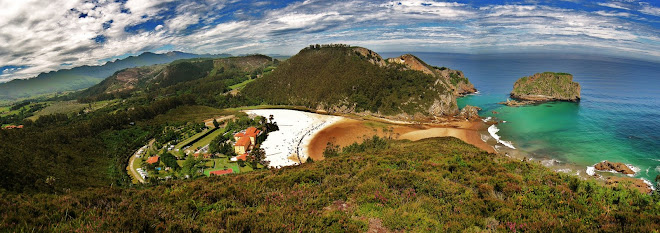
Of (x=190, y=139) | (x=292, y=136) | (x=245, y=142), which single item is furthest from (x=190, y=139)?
(x=292, y=136)

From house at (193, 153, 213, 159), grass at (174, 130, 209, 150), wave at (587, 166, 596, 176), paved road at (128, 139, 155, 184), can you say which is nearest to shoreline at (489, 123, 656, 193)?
wave at (587, 166, 596, 176)

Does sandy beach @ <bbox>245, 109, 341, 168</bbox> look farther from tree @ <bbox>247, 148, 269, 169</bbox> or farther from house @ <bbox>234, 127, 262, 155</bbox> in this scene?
house @ <bbox>234, 127, 262, 155</bbox>

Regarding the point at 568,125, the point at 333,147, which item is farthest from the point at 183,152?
the point at 568,125

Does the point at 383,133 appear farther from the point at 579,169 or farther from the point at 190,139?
the point at 190,139

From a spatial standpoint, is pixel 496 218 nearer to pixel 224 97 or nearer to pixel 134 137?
pixel 134 137

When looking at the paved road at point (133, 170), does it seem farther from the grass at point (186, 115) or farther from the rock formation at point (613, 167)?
the rock formation at point (613, 167)
